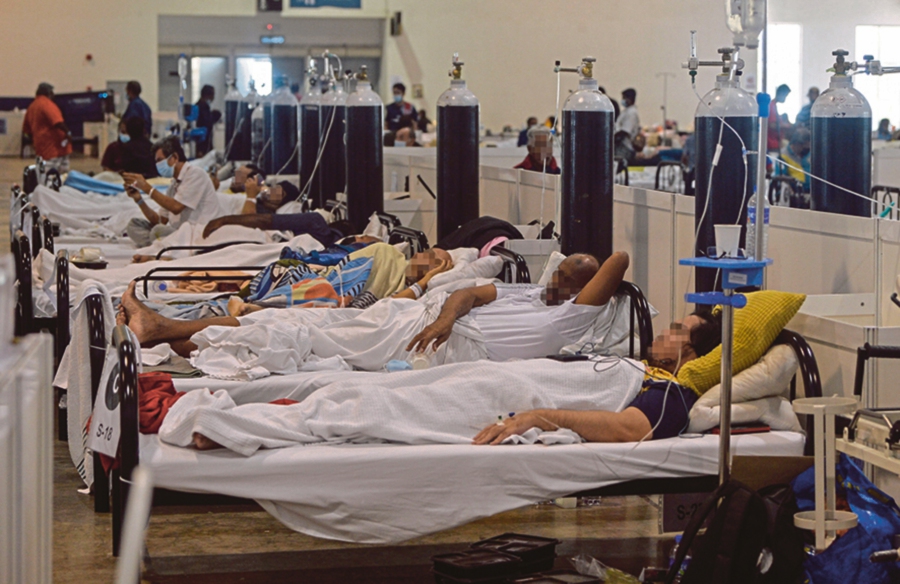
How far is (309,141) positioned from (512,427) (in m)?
5.76

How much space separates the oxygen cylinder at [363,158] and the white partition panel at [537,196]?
3.66 feet

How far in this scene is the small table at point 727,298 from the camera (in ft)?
8.80

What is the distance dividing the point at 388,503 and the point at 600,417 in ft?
2.16

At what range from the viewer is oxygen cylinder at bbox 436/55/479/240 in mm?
6102

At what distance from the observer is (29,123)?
47.2 feet

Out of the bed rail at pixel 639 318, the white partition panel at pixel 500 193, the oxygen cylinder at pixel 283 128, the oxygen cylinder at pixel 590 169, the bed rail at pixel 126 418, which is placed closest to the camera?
the bed rail at pixel 126 418

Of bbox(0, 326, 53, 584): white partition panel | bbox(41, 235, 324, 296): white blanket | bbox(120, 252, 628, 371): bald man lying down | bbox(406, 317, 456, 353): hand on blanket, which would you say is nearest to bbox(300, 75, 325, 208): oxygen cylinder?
bbox(41, 235, 324, 296): white blanket

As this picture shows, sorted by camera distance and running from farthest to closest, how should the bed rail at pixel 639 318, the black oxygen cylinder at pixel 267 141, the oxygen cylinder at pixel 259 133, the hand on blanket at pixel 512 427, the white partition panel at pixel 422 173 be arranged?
the oxygen cylinder at pixel 259 133 < the black oxygen cylinder at pixel 267 141 < the white partition panel at pixel 422 173 < the bed rail at pixel 639 318 < the hand on blanket at pixel 512 427

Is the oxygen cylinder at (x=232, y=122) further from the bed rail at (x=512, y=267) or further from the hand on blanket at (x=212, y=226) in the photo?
the bed rail at (x=512, y=267)

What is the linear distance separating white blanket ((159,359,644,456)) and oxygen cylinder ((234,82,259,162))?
8603 millimetres

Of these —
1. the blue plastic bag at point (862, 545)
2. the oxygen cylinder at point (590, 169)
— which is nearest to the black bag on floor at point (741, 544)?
the blue plastic bag at point (862, 545)

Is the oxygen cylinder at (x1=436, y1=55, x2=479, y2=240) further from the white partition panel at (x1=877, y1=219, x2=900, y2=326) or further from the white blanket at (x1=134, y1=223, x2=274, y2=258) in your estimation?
the white partition panel at (x1=877, y1=219, x2=900, y2=326)

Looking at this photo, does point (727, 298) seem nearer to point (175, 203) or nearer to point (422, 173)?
point (175, 203)

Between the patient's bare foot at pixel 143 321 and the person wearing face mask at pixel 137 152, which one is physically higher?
the person wearing face mask at pixel 137 152
